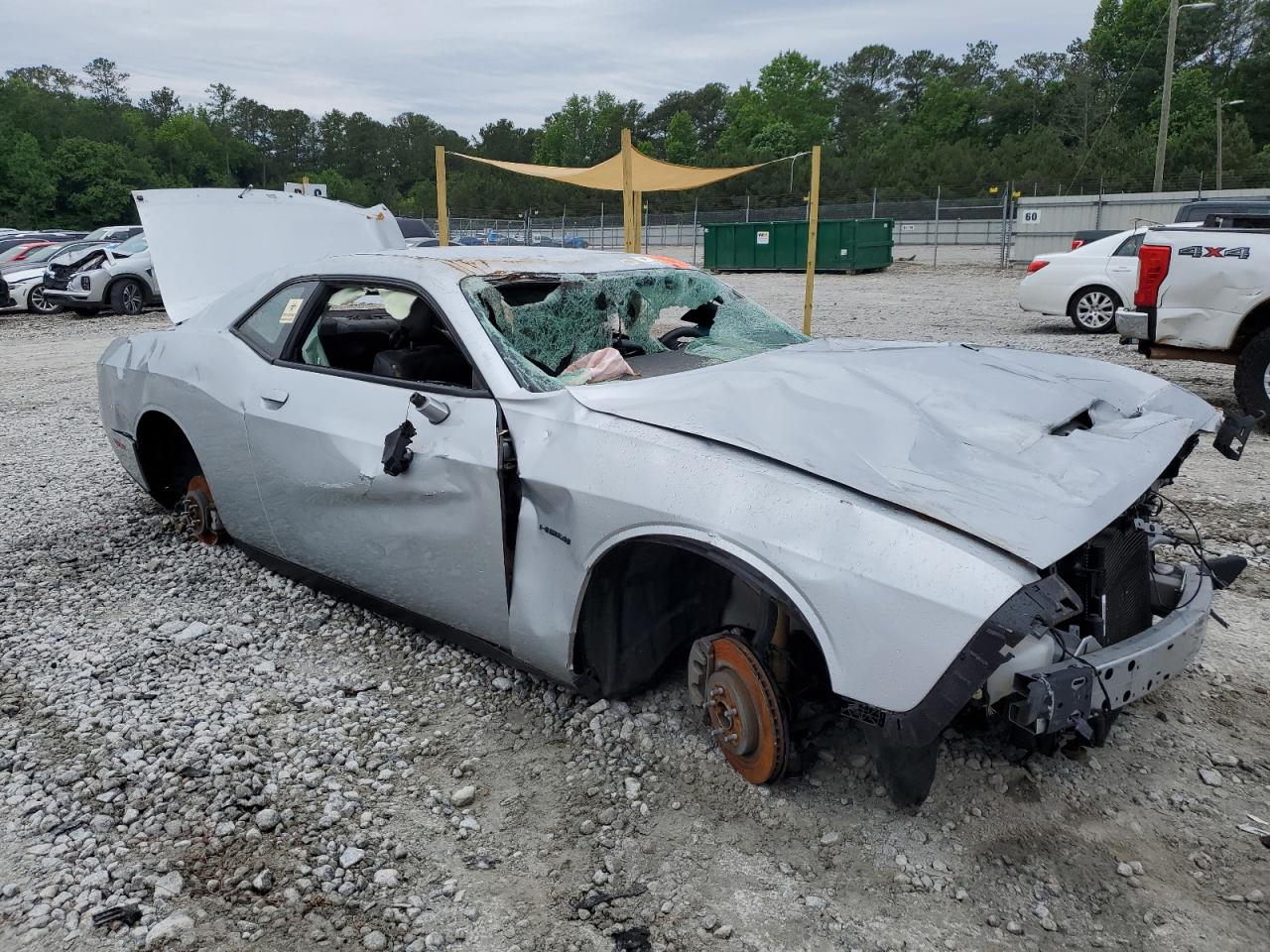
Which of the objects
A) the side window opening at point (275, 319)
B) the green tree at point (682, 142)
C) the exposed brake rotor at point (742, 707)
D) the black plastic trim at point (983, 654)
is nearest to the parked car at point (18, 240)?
the side window opening at point (275, 319)

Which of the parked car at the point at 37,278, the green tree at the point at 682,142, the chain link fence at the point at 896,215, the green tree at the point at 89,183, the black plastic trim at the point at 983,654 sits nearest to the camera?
the black plastic trim at the point at 983,654

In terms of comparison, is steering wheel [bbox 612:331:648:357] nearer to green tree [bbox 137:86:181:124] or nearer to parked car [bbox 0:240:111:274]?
parked car [bbox 0:240:111:274]

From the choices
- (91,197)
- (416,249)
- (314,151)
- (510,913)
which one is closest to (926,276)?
(416,249)

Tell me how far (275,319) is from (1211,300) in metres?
6.11

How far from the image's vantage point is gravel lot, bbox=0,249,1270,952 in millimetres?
2354

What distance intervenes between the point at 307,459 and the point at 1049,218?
29257 millimetres

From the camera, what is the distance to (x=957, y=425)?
9.27 feet

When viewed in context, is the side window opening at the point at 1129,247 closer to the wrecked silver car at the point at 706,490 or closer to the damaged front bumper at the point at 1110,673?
the wrecked silver car at the point at 706,490

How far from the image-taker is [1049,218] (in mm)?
28891

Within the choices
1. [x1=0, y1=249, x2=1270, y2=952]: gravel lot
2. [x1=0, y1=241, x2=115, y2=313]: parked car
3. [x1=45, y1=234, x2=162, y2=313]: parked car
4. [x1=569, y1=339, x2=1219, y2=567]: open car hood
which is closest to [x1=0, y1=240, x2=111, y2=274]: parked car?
[x1=0, y1=241, x2=115, y2=313]: parked car

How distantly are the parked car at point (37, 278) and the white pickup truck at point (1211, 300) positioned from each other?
54.3 ft

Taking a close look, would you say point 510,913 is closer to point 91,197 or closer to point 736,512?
point 736,512

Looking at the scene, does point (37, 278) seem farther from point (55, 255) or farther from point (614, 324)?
point (614, 324)

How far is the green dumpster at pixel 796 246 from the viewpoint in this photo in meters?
27.4
